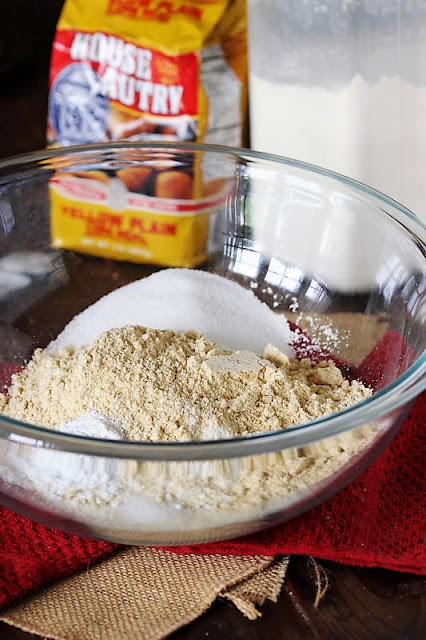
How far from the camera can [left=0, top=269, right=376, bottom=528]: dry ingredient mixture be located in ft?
1.71

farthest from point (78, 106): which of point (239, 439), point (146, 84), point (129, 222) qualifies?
point (239, 439)

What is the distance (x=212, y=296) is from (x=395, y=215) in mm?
168

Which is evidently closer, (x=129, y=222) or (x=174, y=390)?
(x=174, y=390)

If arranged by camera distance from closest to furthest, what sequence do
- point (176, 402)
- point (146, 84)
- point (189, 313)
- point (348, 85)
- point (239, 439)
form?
1. point (239, 439)
2. point (176, 402)
3. point (189, 313)
4. point (348, 85)
5. point (146, 84)

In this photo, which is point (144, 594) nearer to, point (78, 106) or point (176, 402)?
point (176, 402)

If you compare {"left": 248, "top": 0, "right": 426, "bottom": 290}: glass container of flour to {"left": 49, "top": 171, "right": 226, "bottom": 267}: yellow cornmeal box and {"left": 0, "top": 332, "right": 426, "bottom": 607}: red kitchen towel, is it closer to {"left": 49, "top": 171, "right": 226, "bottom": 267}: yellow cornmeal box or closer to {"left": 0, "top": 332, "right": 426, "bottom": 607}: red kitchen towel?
{"left": 49, "top": 171, "right": 226, "bottom": 267}: yellow cornmeal box

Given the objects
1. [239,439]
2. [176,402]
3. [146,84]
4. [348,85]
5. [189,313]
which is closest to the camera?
[239,439]

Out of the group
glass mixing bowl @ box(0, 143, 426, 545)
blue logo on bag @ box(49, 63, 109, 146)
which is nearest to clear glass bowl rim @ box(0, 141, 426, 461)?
glass mixing bowl @ box(0, 143, 426, 545)

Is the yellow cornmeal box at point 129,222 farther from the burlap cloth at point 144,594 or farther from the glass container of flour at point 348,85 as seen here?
the burlap cloth at point 144,594

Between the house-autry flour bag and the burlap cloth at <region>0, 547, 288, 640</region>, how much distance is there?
0.40 metres

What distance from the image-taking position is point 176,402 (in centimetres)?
60

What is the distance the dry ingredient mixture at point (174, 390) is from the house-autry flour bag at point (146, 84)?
0.28m

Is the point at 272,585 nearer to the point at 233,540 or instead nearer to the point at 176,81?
the point at 233,540

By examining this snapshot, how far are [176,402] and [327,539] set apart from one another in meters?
0.14
